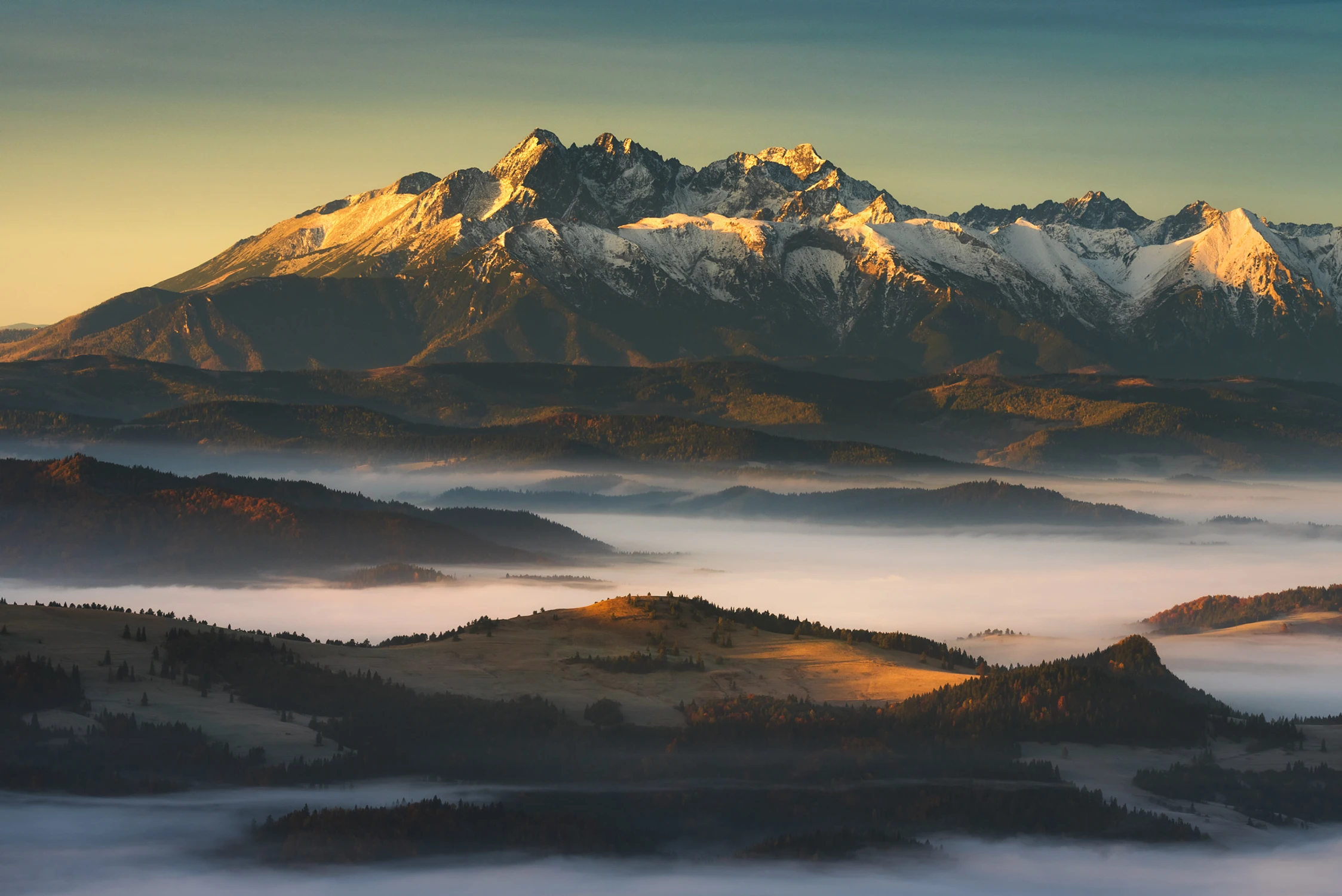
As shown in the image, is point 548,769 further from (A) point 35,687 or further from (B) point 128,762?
(A) point 35,687

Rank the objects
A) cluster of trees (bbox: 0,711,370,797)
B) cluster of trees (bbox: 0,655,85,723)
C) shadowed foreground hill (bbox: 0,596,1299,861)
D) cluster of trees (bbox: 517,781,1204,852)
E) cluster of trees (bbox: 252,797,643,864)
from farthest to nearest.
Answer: cluster of trees (bbox: 0,655,85,723), cluster of trees (bbox: 517,781,1204,852), shadowed foreground hill (bbox: 0,596,1299,861), cluster of trees (bbox: 0,711,370,797), cluster of trees (bbox: 252,797,643,864)

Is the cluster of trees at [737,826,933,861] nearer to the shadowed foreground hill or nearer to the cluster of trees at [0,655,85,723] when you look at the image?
the shadowed foreground hill

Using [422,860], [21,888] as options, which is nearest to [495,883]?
[422,860]

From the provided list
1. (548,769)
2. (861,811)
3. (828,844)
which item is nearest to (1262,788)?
(861,811)

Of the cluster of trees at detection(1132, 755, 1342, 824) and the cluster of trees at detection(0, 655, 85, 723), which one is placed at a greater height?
the cluster of trees at detection(0, 655, 85, 723)

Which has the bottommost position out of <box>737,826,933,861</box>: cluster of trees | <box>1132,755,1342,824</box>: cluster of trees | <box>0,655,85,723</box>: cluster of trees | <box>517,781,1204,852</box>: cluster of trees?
<box>737,826,933,861</box>: cluster of trees

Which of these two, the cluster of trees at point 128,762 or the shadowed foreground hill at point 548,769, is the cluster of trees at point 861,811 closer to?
the shadowed foreground hill at point 548,769

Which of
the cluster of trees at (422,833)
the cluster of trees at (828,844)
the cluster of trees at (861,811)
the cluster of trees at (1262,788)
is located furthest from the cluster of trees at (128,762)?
the cluster of trees at (1262,788)

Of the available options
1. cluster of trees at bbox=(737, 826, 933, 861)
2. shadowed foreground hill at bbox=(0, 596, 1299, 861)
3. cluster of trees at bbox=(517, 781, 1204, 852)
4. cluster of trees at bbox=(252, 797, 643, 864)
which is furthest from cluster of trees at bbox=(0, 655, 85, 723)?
cluster of trees at bbox=(737, 826, 933, 861)
